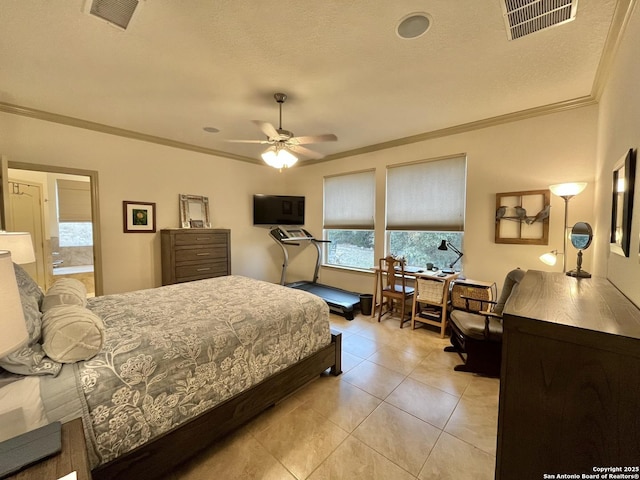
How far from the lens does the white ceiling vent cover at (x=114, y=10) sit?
1.60 meters

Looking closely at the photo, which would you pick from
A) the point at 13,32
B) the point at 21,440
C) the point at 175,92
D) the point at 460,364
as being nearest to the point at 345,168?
the point at 175,92

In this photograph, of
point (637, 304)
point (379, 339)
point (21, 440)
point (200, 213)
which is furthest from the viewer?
point (200, 213)

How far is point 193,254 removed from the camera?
13.3 feet

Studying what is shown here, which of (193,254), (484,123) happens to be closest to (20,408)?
(193,254)

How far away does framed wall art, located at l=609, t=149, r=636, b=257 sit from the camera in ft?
4.48

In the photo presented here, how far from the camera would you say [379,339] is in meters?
3.25

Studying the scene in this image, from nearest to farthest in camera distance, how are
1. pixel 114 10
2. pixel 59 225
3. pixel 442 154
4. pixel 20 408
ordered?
1. pixel 20 408
2. pixel 114 10
3. pixel 442 154
4. pixel 59 225

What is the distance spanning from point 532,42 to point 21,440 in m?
3.52

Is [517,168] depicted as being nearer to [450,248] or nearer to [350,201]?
[450,248]

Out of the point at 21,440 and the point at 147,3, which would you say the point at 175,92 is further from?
the point at 21,440

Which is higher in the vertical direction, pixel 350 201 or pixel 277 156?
pixel 277 156

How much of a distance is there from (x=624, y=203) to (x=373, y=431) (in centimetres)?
207

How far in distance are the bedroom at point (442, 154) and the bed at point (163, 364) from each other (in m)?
1.96

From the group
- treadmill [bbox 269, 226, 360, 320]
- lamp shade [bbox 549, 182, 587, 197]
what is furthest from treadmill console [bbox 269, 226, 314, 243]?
lamp shade [bbox 549, 182, 587, 197]
